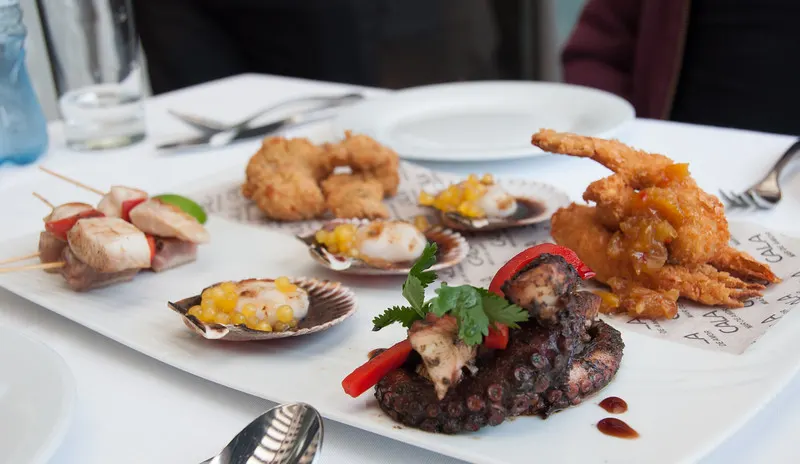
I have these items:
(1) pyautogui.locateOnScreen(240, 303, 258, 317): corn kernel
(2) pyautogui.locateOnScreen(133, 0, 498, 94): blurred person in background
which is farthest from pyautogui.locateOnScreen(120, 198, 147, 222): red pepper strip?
(2) pyautogui.locateOnScreen(133, 0, 498, 94): blurred person in background

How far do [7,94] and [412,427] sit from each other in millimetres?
2407

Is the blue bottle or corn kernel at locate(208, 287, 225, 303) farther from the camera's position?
the blue bottle

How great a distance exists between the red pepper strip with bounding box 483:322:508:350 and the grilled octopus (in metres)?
0.01

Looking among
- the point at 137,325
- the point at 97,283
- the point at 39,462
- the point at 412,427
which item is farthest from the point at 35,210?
the point at 412,427

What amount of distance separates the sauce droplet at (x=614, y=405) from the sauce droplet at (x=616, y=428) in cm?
3

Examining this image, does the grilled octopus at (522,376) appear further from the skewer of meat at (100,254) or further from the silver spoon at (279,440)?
the skewer of meat at (100,254)

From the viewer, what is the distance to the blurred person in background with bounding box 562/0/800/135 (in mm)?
4238

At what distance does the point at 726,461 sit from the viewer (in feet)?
4.52

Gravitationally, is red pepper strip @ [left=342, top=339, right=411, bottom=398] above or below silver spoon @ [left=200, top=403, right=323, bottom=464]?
above

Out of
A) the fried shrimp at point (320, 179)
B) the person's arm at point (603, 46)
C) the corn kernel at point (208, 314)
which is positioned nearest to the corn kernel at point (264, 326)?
the corn kernel at point (208, 314)

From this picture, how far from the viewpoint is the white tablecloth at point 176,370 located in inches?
56.7

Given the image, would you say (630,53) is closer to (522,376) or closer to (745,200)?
(745,200)

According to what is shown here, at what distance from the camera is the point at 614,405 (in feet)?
4.76

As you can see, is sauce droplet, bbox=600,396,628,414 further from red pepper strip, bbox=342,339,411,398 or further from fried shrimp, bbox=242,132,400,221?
fried shrimp, bbox=242,132,400,221
